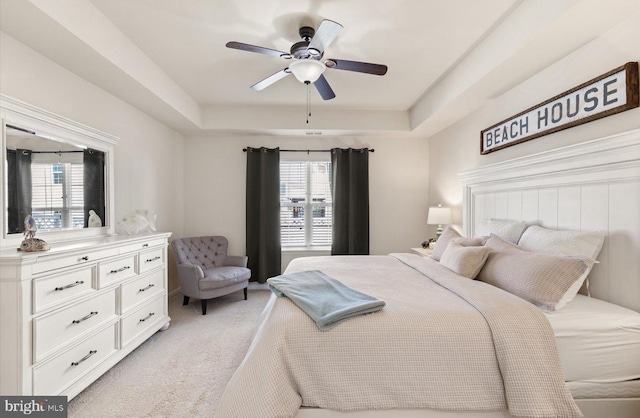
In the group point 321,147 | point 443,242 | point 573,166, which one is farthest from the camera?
point 321,147

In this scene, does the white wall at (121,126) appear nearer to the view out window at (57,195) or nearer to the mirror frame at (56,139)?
the mirror frame at (56,139)

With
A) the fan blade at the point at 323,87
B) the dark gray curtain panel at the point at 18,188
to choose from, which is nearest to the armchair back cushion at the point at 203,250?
the dark gray curtain panel at the point at 18,188

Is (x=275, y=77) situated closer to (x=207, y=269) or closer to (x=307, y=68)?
(x=307, y=68)

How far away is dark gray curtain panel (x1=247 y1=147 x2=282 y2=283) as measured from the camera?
4.57m

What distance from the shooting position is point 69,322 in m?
1.87

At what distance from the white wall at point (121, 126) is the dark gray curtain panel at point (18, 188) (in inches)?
16.8

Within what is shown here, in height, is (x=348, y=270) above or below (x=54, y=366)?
above

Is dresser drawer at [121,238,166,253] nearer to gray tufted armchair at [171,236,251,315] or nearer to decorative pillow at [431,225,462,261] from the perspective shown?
gray tufted armchair at [171,236,251,315]

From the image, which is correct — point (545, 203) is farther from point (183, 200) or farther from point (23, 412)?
point (183, 200)

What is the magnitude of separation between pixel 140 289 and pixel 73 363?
0.79 meters

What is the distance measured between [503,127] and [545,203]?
37.2 inches

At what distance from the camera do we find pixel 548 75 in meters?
2.35

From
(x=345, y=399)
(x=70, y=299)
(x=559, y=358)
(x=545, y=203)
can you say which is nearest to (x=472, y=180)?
(x=545, y=203)

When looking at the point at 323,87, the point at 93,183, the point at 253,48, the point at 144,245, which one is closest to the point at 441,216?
the point at 323,87
